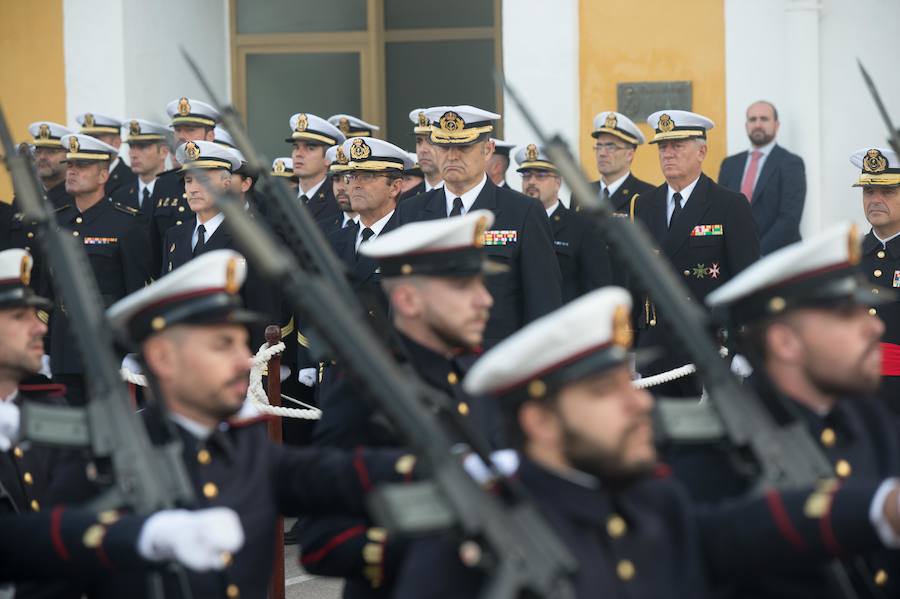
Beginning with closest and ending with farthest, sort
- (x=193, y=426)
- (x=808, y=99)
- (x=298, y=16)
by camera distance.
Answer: (x=193, y=426)
(x=808, y=99)
(x=298, y=16)

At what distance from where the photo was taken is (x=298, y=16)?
1398 cm

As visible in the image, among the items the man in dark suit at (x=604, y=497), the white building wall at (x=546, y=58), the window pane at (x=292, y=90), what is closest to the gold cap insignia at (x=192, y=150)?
the white building wall at (x=546, y=58)

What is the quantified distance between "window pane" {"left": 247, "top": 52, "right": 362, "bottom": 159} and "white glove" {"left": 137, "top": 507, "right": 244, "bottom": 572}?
10.5 meters

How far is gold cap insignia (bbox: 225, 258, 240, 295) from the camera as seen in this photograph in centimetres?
405

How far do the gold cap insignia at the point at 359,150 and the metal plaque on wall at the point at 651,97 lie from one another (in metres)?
3.51

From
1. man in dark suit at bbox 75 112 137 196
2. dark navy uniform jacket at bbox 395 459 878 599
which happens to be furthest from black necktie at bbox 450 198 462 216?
man in dark suit at bbox 75 112 137 196

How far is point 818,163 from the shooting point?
11188 mm

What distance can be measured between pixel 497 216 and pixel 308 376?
1588 mm

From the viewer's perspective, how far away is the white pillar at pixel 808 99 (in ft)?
36.6

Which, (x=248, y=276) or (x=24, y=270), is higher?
(x=24, y=270)

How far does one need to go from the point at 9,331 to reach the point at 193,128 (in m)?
6.15

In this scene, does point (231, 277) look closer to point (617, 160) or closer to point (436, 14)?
point (617, 160)

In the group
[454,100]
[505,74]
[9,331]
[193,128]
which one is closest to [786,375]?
[9,331]

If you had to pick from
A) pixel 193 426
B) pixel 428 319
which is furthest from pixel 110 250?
pixel 193 426
